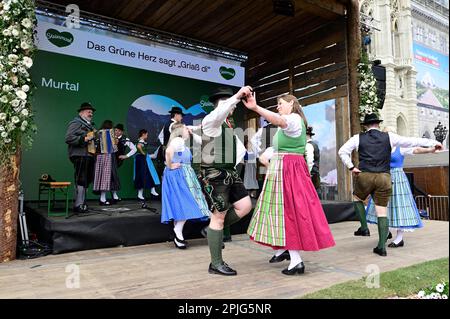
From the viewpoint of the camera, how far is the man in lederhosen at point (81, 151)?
4.34 metres

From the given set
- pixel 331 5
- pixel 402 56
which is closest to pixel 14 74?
pixel 331 5

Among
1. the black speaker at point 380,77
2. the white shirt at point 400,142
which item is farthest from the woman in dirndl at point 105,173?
the black speaker at point 380,77

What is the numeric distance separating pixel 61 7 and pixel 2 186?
14.3 ft

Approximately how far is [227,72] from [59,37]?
3.21 meters

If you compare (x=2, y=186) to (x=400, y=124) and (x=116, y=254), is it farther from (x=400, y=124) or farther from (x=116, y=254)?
(x=400, y=124)

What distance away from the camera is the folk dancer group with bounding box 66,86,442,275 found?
2.66 metres

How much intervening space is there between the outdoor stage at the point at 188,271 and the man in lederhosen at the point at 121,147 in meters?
3.24

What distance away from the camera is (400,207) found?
396 centimetres

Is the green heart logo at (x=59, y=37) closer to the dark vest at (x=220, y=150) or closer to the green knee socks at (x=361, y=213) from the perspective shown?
the dark vest at (x=220, y=150)

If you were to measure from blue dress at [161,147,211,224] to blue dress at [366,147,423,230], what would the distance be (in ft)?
6.88

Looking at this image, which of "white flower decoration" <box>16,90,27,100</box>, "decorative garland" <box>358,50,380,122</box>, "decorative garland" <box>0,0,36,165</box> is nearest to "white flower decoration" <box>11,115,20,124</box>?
"decorative garland" <box>0,0,36,165</box>

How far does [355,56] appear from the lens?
6477 mm

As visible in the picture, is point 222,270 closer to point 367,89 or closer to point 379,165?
point 379,165
